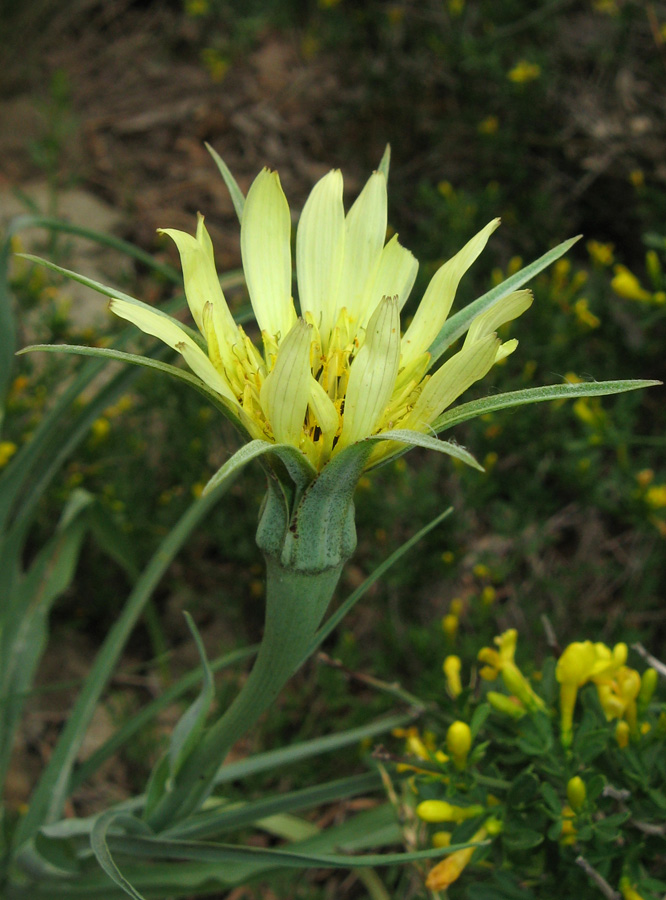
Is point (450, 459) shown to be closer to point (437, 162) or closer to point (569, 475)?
point (569, 475)

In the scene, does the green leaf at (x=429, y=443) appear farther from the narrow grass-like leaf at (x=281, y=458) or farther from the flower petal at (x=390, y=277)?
the flower petal at (x=390, y=277)

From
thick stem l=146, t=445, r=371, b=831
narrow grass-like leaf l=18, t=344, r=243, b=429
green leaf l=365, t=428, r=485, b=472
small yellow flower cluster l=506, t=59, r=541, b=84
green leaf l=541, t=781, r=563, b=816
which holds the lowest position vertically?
green leaf l=541, t=781, r=563, b=816

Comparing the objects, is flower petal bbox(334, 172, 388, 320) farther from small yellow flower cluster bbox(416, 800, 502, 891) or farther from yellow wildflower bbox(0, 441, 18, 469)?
yellow wildflower bbox(0, 441, 18, 469)

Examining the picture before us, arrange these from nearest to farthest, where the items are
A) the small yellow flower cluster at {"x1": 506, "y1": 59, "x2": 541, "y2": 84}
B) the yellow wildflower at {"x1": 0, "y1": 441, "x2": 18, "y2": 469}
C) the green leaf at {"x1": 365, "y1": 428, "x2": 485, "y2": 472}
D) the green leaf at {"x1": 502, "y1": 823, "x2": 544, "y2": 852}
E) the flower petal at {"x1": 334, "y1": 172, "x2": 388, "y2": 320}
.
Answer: the green leaf at {"x1": 365, "y1": 428, "x2": 485, "y2": 472}, the flower petal at {"x1": 334, "y1": 172, "x2": 388, "y2": 320}, the green leaf at {"x1": 502, "y1": 823, "x2": 544, "y2": 852}, the yellow wildflower at {"x1": 0, "y1": 441, "x2": 18, "y2": 469}, the small yellow flower cluster at {"x1": 506, "y1": 59, "x2": 541, "y2": 84}

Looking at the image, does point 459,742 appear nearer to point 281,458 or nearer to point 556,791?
point 556,791

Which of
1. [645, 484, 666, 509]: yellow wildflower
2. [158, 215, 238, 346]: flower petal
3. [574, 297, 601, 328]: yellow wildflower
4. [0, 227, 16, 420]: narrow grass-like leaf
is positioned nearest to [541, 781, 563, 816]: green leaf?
[158, 215, 238, 346]: flower petal

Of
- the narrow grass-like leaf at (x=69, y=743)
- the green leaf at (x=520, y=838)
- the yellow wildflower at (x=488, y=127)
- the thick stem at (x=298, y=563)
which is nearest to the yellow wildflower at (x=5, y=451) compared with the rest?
the narrow grass-like leaf at (x=69, y=743)

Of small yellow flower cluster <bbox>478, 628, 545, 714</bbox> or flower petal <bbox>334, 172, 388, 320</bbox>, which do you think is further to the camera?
small yellow flower cluster <bbox>478, 628, 545, 714</bbox>

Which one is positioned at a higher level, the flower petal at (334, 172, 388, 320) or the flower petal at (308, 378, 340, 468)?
the flower petal at (334, 172, 388, 320)
